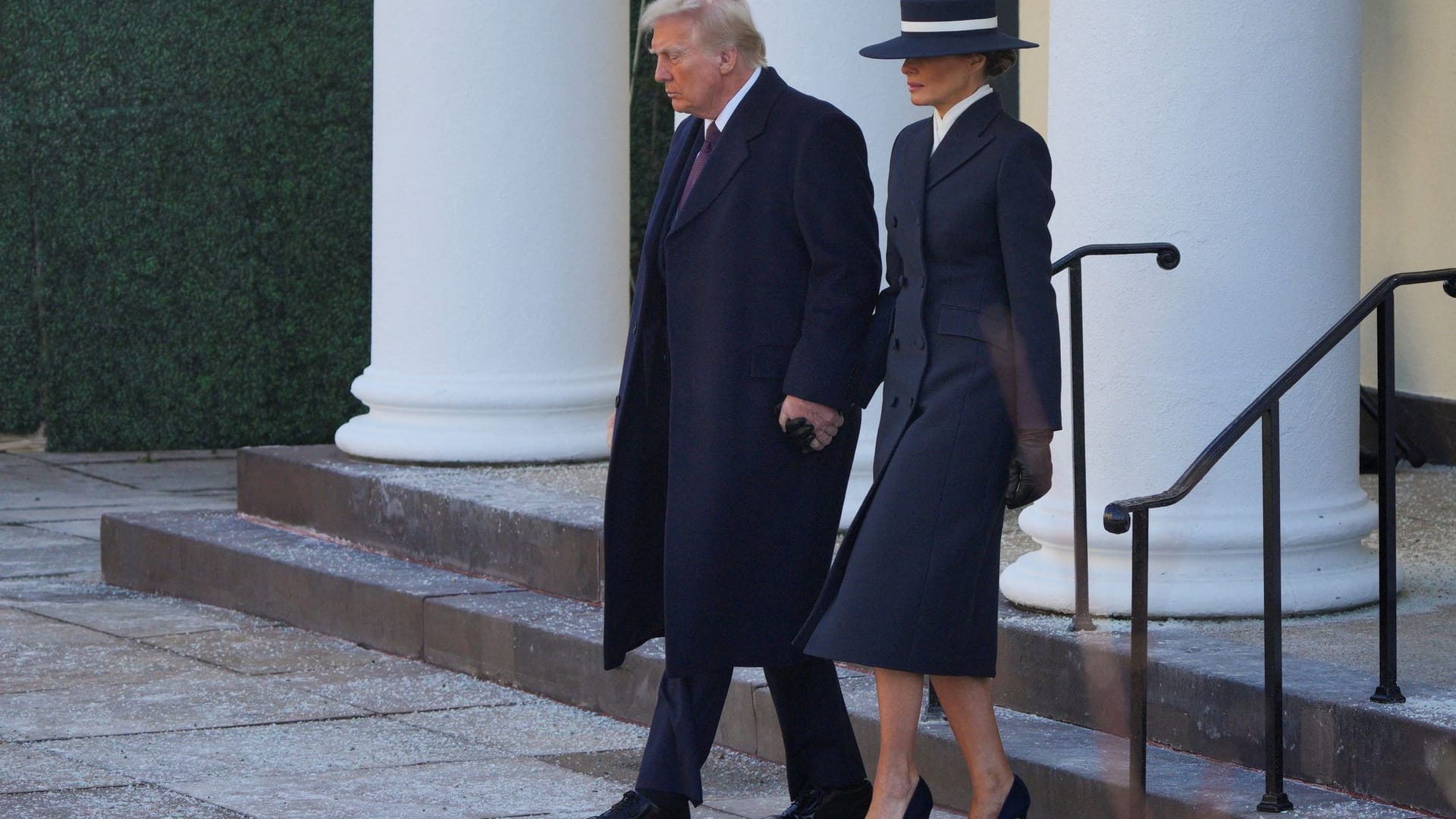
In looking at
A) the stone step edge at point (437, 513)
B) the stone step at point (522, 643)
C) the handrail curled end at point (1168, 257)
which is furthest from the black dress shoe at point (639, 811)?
the stone step edge at point (437, 513)

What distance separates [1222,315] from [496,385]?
3199 millimetres

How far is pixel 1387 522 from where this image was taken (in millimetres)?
4293

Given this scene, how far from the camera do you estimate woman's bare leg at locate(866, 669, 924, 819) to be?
406cm

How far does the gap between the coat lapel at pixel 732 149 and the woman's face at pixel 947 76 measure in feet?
1.31

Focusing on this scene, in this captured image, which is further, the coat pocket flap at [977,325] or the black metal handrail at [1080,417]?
the black metal handrail at [1080,417]

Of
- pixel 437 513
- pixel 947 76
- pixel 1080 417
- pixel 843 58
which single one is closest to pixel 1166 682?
pixel 1080 417

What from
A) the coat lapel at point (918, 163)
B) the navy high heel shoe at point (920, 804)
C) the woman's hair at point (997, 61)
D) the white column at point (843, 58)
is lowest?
the navy high heel shoe at point (920, 804)

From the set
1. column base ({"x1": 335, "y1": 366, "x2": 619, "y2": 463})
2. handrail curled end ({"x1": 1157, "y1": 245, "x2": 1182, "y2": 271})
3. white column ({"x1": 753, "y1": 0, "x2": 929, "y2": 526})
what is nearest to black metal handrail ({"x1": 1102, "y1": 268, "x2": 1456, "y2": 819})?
handrail curled end ({"x1": 1157, "y1": 245, "x2": 1182, "y2": 271})

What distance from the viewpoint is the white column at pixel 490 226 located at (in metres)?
7.50

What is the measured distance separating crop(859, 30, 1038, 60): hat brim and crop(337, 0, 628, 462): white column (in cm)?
359

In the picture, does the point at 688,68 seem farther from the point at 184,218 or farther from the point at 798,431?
the point at 184,218

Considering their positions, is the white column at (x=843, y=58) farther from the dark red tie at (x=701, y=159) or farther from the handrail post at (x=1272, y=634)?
the handrail post at (x=1272, y=634)

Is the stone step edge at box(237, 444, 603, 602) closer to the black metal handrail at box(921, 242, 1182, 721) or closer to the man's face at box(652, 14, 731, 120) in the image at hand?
the black metal handrail at box(921, 242, 1182, 721)

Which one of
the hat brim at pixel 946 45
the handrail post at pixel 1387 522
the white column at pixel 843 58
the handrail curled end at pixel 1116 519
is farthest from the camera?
the white column at pixel 843 58
